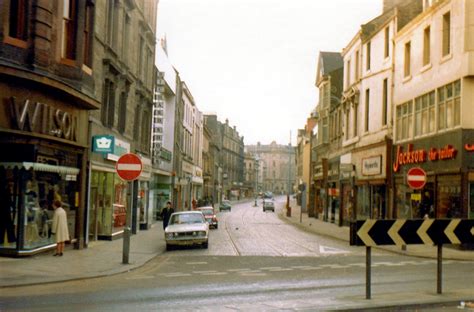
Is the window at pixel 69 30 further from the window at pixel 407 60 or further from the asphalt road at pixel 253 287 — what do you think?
the window at pixel 407 60

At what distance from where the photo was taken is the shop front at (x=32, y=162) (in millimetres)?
17297

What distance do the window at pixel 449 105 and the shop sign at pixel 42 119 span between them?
1609cm

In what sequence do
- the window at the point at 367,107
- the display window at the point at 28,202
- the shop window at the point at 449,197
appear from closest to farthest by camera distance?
the display window at the point at 28,202 → the shop window at the point at 449,197 → the window at the point at 367,107

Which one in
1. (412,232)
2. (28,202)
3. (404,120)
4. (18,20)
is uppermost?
(18,20)

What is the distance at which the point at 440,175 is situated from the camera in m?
28.6

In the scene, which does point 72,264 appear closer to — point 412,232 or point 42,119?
point 42,119

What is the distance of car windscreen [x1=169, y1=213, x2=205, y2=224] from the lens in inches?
1022

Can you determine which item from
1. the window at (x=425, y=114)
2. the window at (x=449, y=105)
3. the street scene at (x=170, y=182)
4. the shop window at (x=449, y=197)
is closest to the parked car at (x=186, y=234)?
the street scene at (x=170, y=182)

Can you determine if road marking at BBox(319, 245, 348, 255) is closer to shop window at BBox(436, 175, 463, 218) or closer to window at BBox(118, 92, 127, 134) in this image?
shop window at BBox(436, 175, 463, 218)

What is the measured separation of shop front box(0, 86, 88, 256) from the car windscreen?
19.8ft

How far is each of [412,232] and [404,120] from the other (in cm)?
2371

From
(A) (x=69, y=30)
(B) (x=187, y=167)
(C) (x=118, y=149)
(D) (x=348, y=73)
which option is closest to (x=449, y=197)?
(C) (x=118, y=149)

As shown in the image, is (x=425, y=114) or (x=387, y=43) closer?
(x=425, y=114)

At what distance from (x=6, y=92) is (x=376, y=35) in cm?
Result: 2870
